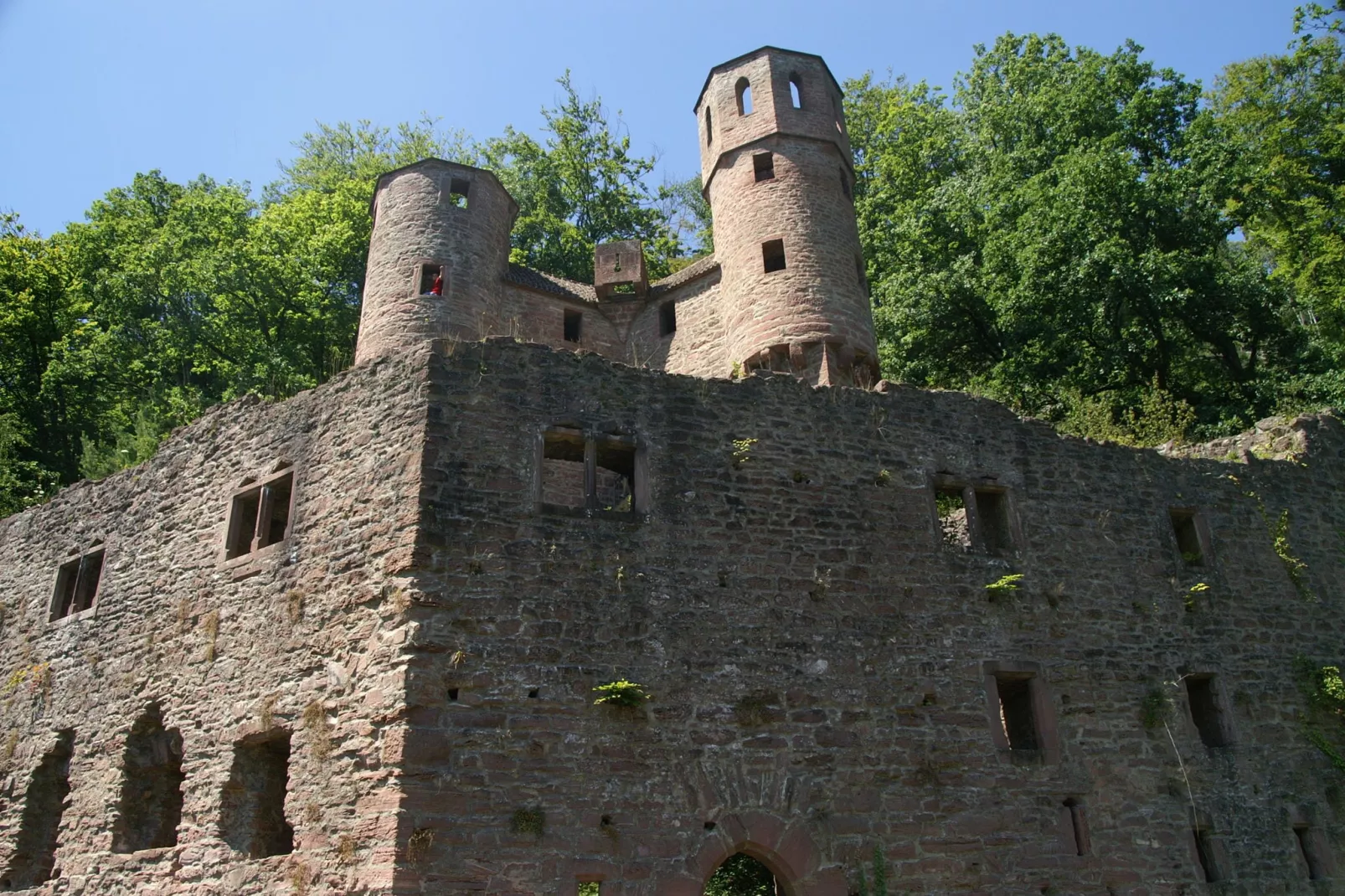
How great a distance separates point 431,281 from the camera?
69.9ft

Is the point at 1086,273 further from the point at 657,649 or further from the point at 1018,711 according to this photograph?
the point at 657,649

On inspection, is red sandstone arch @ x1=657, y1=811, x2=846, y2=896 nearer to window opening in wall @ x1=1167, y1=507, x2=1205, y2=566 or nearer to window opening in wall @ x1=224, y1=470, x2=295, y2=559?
window opening in wall @ x1=224, y1=470, x2=295, y2=559

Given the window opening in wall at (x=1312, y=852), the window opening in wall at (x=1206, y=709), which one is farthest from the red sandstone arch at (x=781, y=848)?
the window opening in wall at (x=1312, y=852)

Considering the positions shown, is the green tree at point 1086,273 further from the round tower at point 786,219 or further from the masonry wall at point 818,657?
the masonry wall at point 818,657

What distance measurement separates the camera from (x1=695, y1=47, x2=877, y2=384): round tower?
1942cm

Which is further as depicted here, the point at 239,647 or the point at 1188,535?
the point at 1188,535

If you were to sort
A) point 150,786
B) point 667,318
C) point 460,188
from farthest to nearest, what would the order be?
1. point 667,318
2. point 460,188
3. point 150,786

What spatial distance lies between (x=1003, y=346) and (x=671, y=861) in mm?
19403

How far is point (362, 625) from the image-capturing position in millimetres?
10016

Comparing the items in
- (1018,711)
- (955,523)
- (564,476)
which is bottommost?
(1018,711)

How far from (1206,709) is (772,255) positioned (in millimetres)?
11247

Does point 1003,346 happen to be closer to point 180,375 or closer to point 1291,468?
point 1291,468

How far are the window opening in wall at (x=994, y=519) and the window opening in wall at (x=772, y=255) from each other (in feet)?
27.9

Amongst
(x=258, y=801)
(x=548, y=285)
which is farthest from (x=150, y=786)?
(x=548, y=285)
